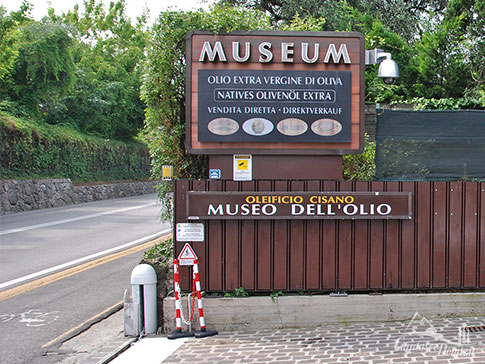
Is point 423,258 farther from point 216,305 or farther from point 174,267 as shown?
point 174,267

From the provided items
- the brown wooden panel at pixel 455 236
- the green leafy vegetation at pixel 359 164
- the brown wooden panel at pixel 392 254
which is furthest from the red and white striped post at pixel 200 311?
the brown wooden panel at pixel 455 236

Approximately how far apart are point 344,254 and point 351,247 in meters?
0.13

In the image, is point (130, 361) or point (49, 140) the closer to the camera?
point (130, 361)

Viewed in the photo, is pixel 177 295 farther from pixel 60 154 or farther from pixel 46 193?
pixel 60 154

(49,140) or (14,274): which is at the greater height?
(49,140)

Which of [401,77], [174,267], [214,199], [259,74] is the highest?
[401,77]

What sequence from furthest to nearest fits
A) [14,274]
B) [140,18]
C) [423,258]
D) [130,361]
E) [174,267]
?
[140,18] < [14,274] < [423,258] < [174,267] < [130,361]

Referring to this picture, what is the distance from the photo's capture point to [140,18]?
206ft

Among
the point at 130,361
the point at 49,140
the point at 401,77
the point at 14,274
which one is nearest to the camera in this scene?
the point at 130,361

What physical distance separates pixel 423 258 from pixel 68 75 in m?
27.3

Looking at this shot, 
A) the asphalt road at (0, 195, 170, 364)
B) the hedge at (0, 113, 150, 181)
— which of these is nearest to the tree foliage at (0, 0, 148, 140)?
the hedge at (0, 113, 150, 181)

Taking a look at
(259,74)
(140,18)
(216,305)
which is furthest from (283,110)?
(140,18)

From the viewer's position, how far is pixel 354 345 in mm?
5707

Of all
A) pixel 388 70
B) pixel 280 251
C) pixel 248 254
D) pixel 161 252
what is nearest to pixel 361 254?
pixel 280 251
